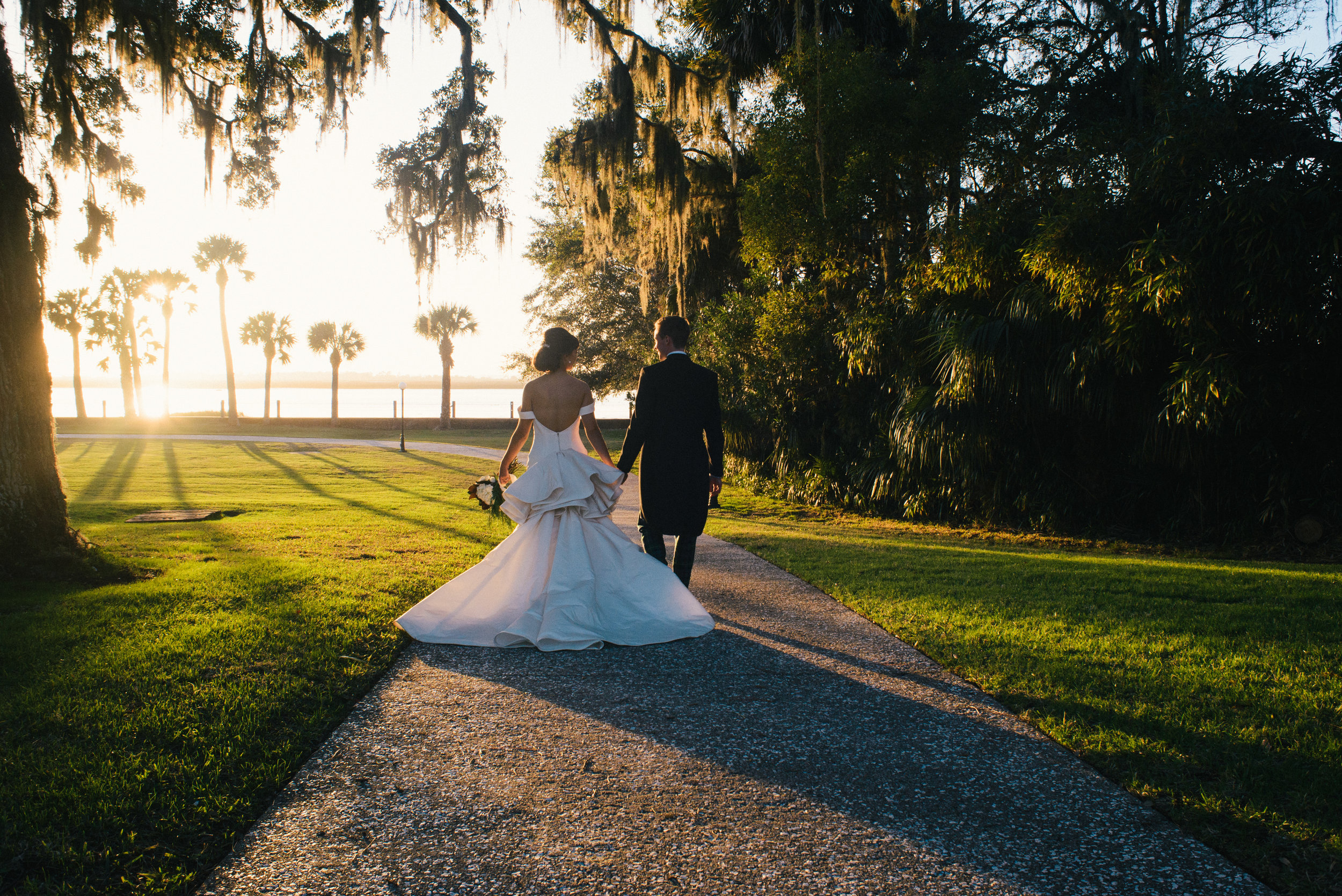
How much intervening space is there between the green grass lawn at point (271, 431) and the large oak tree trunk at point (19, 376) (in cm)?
2339

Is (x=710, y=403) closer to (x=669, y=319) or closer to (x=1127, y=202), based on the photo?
(x=669, y=319)

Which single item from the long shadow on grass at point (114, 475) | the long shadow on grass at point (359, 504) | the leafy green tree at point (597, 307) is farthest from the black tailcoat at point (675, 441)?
the leafy green tree at point (597, 307)

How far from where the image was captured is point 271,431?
35094 mm

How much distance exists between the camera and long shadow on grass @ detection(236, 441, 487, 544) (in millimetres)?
9242

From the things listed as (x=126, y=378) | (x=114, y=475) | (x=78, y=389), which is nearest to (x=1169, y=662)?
(x=114, y=475)

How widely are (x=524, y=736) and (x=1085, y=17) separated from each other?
14.1 meters

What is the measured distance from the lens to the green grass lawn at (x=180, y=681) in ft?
7.57

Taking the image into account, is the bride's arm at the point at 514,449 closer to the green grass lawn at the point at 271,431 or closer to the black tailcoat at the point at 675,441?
the black tailcoat at the point at 675,441

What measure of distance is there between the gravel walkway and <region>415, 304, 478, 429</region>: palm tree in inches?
1440

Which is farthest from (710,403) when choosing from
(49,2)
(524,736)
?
(49,2)

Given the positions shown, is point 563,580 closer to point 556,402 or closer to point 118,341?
point 556,402

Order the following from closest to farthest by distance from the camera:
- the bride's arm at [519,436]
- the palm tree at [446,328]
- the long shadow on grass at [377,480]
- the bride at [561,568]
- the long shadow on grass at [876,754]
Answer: the long shadow on grass at [876,754], the bride at [561,568], the bride's arm at [519,436], the long shadow on grass at [377,480], the palm tree at [446,328]

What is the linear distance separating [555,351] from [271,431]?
35143 millimetres

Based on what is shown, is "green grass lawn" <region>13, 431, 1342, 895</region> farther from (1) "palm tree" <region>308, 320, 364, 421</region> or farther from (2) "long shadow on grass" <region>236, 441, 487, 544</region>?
(1) "palm tree" <region>308, 320, 364, 421</region>
